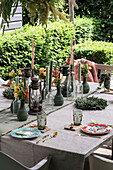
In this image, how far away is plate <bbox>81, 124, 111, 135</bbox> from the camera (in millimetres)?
2369

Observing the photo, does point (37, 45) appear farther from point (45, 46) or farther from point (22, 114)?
point (22, 114)

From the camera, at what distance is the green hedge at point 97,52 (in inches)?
259

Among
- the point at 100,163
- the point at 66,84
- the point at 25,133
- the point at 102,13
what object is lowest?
the point at 100,163

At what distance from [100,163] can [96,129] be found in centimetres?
37

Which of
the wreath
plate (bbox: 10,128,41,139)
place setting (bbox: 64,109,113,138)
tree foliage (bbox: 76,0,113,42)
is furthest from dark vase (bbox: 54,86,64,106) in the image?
tree foliage (bbox: 76,0,113,42)

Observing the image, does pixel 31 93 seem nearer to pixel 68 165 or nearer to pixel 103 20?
pixel 68 165

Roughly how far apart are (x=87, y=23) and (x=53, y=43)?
1845 mm

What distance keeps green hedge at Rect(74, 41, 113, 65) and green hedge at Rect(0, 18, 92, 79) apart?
0.37 meters

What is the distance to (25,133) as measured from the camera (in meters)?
2.33

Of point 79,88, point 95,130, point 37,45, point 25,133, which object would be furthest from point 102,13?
point 25,133

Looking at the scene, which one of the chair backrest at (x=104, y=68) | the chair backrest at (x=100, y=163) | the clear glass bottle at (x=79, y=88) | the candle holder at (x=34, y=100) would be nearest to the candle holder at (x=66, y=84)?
the clear glass bottle at (x=79, y=88)

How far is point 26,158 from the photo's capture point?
7.36 ft

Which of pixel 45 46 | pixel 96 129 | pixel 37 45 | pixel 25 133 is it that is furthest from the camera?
pixel 45 46

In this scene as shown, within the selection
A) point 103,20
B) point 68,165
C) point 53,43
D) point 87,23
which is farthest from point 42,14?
point 103,20
